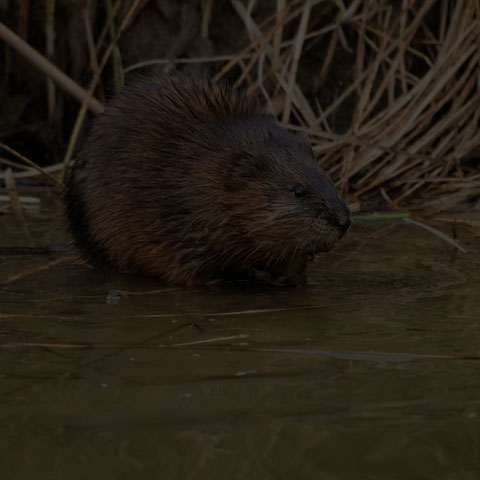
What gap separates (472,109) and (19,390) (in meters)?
3.89

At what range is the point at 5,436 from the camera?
5.99 feet

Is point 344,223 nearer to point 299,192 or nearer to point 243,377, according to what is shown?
point 299,192

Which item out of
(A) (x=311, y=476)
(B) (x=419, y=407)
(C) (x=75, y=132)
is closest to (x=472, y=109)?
(C) (x=75, y=132)

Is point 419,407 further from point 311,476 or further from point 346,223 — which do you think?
point 346,223

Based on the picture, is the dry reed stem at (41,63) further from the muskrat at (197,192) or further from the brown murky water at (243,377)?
the brown murky water at (243,377)

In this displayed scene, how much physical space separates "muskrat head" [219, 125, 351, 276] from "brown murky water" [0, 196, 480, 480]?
152mm

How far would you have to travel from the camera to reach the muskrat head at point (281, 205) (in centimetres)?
338

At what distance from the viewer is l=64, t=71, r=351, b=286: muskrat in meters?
3.48

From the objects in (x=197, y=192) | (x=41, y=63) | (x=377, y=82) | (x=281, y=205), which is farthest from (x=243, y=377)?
(x=377, y=82)

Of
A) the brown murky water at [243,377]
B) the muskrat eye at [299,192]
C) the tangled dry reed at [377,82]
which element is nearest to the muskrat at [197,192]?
the muskrat eye at [299,192]

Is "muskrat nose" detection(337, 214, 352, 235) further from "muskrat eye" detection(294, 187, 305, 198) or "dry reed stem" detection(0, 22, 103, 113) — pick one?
"dry reed stem" detection(0, 22, 103, 113)

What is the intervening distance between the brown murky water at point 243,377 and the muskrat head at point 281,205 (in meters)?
0.15

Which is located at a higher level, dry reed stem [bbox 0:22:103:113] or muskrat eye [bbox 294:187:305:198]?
muskrat eye [bbox 294:187:305:198]

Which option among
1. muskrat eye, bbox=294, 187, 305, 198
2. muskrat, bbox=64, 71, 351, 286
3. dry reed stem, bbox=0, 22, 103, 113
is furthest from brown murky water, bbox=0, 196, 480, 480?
dry reed stem, bbox=0, 22, 103, 113
